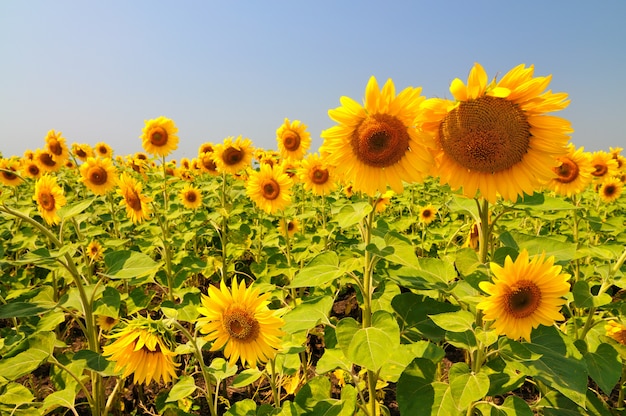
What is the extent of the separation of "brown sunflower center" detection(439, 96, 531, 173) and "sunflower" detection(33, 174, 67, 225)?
421 centimetres

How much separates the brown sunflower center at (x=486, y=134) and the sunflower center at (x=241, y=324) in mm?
1223

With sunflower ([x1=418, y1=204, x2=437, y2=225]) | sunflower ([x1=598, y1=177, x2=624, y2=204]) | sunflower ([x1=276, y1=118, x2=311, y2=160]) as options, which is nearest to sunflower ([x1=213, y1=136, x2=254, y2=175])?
sunflower ([x1=276, y1=118, x2=311, y2=160])

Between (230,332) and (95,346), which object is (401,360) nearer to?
(230,332)

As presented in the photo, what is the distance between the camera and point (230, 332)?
73.5 inches

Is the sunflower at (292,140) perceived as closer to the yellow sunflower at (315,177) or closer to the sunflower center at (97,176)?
the yellow sunflower at (315,177)

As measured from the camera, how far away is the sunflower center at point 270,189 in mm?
4664

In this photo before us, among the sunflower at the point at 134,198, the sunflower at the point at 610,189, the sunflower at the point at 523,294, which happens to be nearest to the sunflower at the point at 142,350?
the sunflower at the point at 523,294

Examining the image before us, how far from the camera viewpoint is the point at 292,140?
569 centimetres

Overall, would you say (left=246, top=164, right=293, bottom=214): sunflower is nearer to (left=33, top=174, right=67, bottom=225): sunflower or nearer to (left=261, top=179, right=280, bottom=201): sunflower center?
(left=261, top=179, right=280, bottom=201): sunflower center

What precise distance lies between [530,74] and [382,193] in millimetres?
745

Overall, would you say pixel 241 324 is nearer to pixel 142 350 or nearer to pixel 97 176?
pixel 142 350

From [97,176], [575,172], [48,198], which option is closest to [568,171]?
[575,172]

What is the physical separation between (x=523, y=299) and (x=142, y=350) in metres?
1.87

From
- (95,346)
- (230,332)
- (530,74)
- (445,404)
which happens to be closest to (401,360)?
(445,404)
